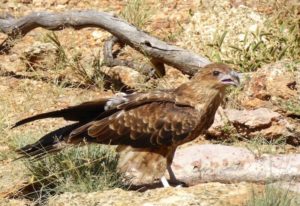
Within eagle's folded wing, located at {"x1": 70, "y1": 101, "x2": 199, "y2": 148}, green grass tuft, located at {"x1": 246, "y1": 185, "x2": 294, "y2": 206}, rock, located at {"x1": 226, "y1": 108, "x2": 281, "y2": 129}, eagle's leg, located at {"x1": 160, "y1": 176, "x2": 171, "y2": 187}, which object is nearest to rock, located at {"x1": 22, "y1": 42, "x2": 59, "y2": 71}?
rock, located at {"x1": 226, "y1": 108, "x2": 281, "y2": 129}

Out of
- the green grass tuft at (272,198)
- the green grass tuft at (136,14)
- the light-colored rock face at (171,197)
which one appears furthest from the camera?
the green grass tuft at (136,14)

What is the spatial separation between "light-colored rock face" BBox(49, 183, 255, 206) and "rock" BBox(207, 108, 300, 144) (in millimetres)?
2346

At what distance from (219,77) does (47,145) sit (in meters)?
1.53

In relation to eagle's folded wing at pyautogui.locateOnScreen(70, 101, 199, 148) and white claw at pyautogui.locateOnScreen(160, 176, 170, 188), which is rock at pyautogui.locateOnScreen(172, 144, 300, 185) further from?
eagle's folded wing at pyautogui.locateOnScreen(70, 101, 199, 148)

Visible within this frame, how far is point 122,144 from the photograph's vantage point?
6383 mm

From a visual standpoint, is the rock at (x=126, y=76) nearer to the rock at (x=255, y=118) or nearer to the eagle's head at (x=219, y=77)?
the rock at (x=255, y=118)

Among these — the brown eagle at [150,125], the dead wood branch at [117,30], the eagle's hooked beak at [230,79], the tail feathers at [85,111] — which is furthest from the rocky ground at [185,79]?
the eagle's hooked beak at [230,79]

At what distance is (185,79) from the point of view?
10039mm

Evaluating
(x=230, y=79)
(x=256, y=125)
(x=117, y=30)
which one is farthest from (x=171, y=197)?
(x=117, y=30)

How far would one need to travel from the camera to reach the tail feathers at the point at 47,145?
20.5 ft

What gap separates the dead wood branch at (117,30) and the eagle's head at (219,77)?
2847mm

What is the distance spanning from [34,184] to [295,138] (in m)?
2.97

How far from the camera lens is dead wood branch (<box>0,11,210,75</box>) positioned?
938cm

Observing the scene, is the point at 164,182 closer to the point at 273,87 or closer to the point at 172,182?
the point at 172,182
